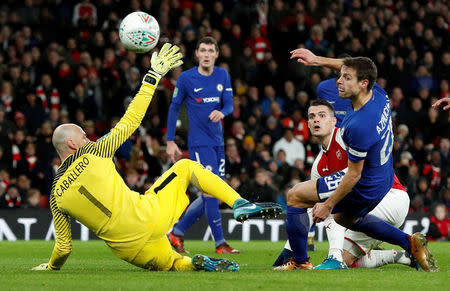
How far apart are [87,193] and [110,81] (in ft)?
31.9

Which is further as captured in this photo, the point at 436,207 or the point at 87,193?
the point at 436,207

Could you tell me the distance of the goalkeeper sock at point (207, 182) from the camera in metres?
7.31

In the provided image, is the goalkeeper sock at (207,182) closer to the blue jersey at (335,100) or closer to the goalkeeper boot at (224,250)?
the blue jersey at (335,100)

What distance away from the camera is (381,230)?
774cm

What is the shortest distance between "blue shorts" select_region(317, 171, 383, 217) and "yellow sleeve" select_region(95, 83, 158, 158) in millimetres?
1679

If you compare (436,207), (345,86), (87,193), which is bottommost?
(436,207)

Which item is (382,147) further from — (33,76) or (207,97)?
(33,76)

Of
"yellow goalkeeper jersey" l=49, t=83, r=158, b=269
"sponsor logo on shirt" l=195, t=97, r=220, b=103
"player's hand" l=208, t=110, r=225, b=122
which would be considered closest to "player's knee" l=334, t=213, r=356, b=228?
"yellow goalkeeper jersey" l=49, t=83, r=158, b=269

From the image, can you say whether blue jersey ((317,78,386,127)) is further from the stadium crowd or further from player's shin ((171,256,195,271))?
the stadium crowd

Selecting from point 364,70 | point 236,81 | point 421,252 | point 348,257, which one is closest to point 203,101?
point 348,257

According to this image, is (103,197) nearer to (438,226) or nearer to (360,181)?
(360,181)

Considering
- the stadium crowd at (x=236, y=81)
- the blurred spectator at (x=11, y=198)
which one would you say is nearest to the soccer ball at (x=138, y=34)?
the stadium crowd at (x=236, y=81)

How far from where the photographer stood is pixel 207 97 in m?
11.0

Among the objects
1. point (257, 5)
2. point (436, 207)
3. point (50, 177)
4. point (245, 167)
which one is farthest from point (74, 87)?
point (436, 207)
